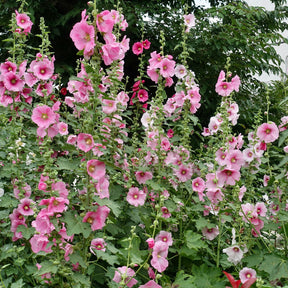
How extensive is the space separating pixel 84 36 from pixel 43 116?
0.47 metres

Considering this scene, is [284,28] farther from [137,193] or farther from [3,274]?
[3,274]

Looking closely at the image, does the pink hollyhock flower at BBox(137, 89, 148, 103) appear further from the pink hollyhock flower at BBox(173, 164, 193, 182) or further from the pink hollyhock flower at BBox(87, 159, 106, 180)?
the pink hollyhock flower at BBox(87, 159, 106, 180)

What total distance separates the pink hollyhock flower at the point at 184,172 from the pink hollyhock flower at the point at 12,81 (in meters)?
1.06

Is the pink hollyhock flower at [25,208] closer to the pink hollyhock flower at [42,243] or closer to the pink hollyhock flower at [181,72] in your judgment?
the pink hollyhock flower at [42,243]

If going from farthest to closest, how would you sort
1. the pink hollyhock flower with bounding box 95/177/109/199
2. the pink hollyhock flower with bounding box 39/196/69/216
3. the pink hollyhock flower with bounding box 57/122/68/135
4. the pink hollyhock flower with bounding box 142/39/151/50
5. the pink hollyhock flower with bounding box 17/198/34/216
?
the pink hollyhock flower with bounding box 142/39/151/50 < the pink hollyhock flower with bounding box 17/198/34/216 < the pink hollyhock flower with bounding box 57/122/68/135 < the pink hollyhock flower with bounding box 95/177/109/199 < the pink hollyhock flower with bounding box 39/196/69/216

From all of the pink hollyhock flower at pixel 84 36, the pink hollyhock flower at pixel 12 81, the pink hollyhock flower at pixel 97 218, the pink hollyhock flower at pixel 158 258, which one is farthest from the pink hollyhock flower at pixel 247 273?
the pink hollyhock flower at pixel 12 81

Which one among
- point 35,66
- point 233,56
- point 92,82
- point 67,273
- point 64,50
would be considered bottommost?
point 64,50

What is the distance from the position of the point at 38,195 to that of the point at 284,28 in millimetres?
6090

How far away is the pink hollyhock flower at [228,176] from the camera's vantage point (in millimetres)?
2367

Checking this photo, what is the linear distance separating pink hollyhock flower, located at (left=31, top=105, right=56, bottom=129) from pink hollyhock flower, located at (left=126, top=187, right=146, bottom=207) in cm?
65

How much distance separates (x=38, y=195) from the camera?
2383mm

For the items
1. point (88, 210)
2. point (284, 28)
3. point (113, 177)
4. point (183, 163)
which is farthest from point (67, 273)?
point (284, 28)

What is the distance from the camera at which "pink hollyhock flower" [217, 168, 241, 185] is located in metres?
2.37

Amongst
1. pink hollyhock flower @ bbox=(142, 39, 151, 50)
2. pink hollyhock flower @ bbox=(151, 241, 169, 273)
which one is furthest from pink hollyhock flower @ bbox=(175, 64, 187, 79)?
pink hollyhock flower @ bbox=(151, 241, 169, 273)
